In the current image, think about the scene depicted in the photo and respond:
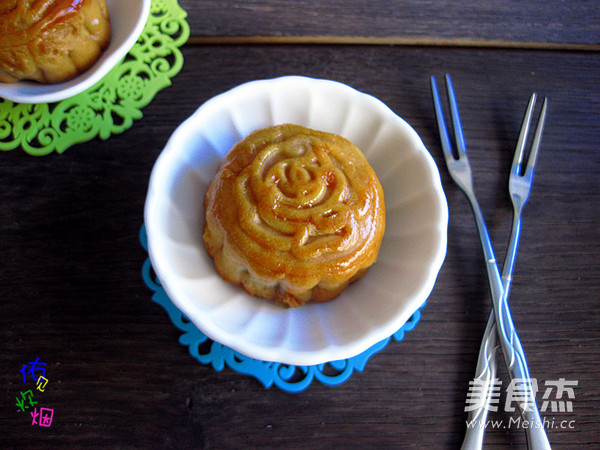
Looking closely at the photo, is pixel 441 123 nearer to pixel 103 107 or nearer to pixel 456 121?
pixel 456 121

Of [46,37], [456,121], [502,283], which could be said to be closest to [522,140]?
[456,121]

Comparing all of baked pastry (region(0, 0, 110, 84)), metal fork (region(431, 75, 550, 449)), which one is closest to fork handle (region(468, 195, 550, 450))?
metal fork (region(431, 75, 550, 449))

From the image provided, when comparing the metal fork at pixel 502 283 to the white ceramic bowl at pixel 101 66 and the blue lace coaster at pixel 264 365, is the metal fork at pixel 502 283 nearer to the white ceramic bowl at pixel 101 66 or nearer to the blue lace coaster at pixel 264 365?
the blue lace coaster at pixel 264 365

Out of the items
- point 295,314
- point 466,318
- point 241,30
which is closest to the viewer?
point 295,314

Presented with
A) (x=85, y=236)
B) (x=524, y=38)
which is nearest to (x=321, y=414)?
(x=85, y=236)

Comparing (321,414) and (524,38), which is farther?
(524,38)

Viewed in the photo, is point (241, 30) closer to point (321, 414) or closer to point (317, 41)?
point (317, 41)

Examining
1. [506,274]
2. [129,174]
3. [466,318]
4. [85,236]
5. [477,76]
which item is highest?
[477,76]
